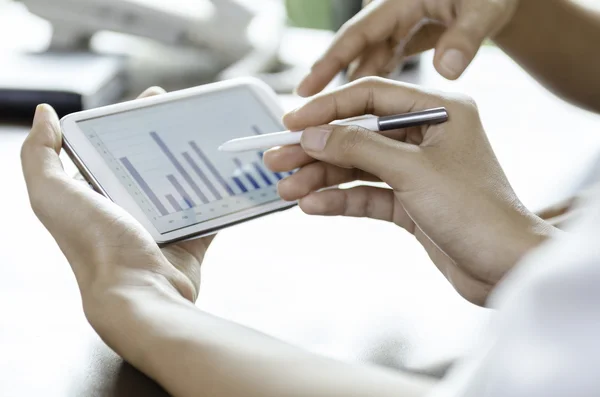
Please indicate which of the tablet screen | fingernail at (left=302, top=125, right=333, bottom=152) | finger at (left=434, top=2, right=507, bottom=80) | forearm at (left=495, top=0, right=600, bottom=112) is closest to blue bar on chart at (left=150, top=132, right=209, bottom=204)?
the tablet screen

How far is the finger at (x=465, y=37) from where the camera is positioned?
0.65 metres

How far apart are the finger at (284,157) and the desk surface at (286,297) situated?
0.07 meters

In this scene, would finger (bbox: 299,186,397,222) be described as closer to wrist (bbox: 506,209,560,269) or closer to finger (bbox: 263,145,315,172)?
finger (bbox: 263,145,315,172)

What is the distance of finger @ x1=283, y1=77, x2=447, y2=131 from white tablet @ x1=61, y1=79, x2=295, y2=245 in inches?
3.4

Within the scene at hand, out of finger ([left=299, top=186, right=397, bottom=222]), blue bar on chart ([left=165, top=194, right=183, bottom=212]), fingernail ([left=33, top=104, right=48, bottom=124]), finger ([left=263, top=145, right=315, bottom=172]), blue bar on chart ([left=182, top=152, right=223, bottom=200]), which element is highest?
finger ([left=263, top=145, right=315, bottom=172])

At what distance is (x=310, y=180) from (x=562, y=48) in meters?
0.37

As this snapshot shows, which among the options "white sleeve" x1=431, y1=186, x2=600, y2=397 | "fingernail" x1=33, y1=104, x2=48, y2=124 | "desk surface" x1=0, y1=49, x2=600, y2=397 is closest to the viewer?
"white sleeve" x1=431, y1=186, x2=600, y2=397

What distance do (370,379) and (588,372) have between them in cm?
14

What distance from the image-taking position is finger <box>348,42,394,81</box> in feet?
2.65

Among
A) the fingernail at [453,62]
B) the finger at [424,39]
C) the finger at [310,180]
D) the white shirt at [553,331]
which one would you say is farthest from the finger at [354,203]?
the white shirt at [553,331]

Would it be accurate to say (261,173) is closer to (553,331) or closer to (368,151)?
(368,151)

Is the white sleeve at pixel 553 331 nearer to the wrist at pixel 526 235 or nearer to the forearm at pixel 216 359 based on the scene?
the forearm at pixel 216 359

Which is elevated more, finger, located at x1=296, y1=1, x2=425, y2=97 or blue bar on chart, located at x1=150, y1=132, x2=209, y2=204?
finger, located at x1=296, y1=1, x2=425, y2=97

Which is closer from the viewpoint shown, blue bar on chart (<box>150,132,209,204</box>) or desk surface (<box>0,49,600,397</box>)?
desk surface (<box>0,49,600,397</box>)
